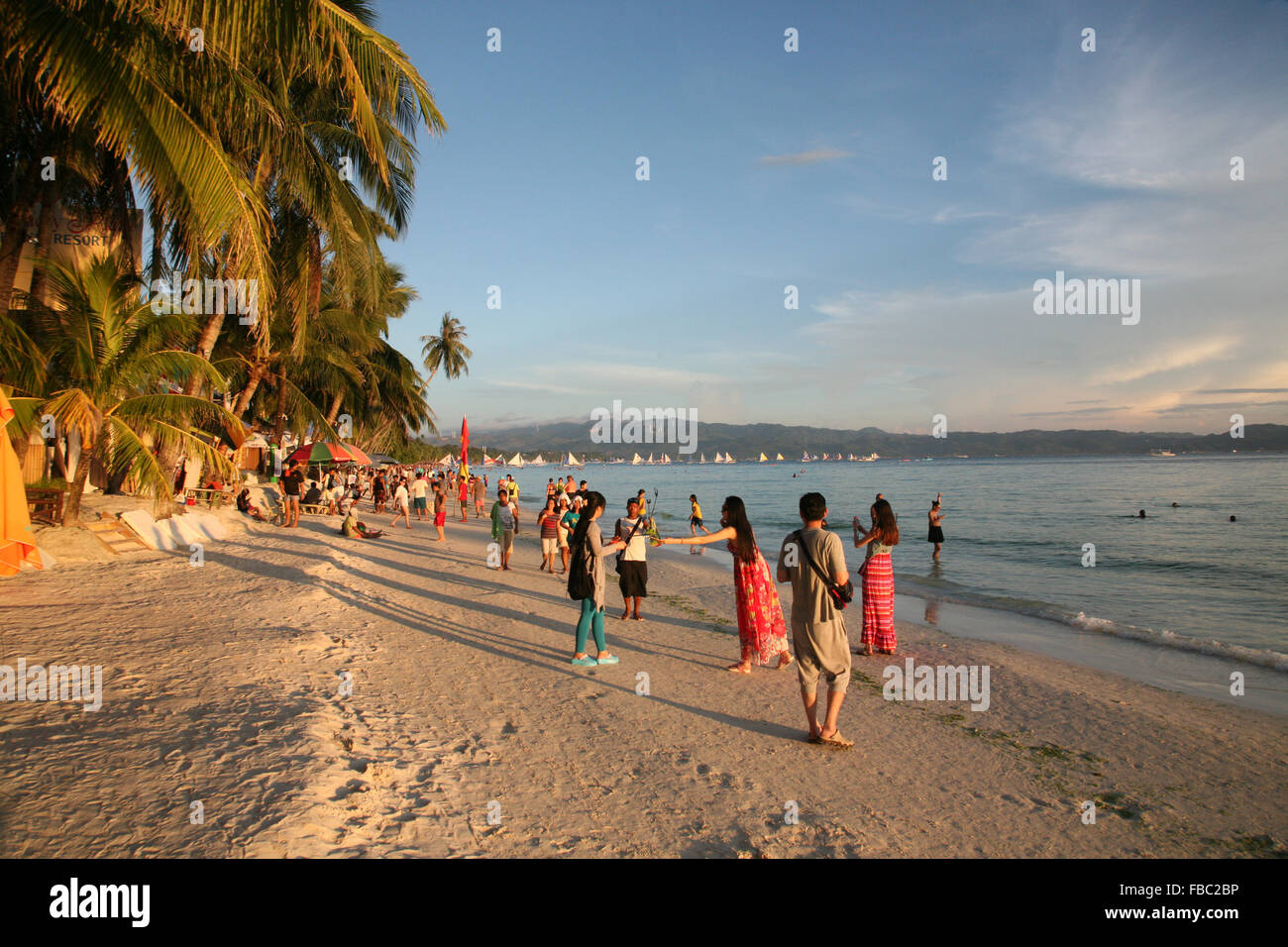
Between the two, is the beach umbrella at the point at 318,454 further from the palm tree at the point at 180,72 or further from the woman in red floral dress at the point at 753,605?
the woman in red floral dress at the point at 753,605

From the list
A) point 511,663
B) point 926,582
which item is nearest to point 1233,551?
point 926,582

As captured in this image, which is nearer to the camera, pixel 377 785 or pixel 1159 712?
pixel 377 785

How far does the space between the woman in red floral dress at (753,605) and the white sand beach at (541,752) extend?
1.10 feet

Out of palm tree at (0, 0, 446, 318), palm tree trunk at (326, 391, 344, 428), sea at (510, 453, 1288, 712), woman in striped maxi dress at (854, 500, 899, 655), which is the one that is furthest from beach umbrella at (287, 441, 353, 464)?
woman in striped maxi dress at (854, 500, 899, 655)

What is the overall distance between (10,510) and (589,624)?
6.75 meters

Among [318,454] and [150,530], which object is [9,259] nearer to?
[150,530]

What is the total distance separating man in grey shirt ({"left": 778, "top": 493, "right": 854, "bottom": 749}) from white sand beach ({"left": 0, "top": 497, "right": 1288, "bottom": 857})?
43 cm

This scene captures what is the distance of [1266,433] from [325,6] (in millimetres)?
184415

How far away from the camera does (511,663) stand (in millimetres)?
6926

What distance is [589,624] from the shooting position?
22.0 feet

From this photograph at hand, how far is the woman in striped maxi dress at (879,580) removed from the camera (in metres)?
7.35

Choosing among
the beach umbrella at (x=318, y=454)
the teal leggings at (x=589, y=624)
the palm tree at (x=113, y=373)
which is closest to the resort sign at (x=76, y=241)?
the palm tree at (x=113, y=373)
